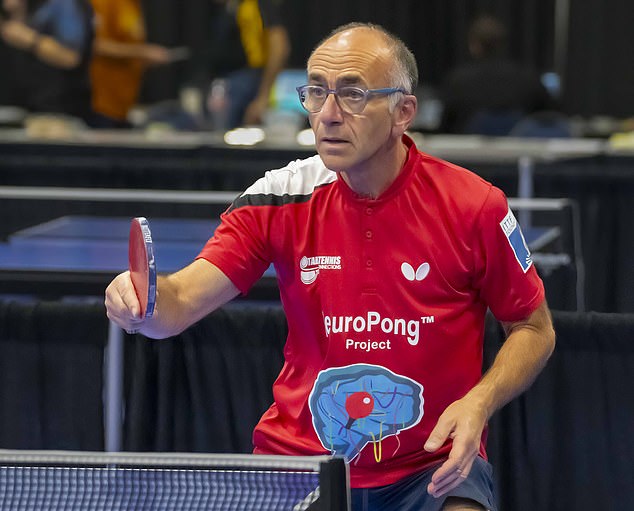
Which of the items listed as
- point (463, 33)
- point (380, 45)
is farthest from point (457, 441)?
point (463, 33)

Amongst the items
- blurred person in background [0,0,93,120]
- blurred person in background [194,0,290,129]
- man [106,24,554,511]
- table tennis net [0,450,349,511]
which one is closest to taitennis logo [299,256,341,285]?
man [106,24,554,511]

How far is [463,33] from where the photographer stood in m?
13.0

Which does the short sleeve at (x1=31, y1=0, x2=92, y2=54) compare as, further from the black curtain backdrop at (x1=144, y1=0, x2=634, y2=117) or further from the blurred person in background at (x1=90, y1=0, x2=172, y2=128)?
the black curtain backdrop at (x1=144, y1=0, x2=634, y2=117)

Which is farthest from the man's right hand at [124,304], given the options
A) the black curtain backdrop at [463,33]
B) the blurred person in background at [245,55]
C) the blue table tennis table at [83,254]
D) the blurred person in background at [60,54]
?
the black curtain backdrop at [463,33]

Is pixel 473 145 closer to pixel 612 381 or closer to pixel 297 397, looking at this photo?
pixel 612 381

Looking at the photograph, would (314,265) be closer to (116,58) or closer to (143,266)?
(143,266)

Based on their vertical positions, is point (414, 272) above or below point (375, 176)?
below

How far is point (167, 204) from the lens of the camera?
6.81m

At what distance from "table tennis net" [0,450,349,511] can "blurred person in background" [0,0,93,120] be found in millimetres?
6843

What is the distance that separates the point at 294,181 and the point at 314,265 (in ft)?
0.68

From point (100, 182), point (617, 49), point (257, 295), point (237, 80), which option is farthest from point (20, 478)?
point (617, 49)

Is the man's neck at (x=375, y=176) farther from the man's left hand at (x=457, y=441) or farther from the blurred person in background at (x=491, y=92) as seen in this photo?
the blurred person in background at (x=491, y=92)

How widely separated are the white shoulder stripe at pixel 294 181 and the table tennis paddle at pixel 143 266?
0.51m

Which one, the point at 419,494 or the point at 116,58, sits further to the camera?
the point at 116,58
